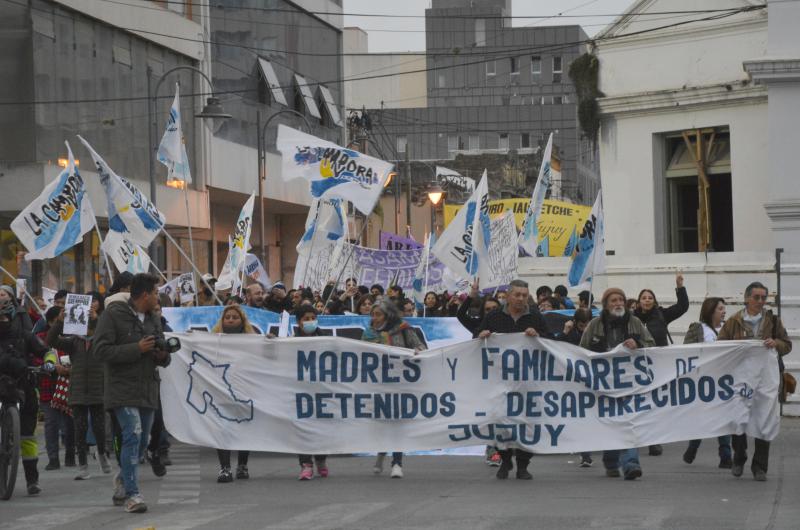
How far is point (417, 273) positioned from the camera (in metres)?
25.2

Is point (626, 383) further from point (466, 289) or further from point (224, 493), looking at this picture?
point (466, 289)

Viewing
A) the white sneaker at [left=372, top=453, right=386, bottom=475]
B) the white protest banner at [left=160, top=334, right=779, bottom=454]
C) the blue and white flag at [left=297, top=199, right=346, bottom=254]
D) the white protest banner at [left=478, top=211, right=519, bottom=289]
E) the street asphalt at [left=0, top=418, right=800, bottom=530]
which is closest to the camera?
the street asphalt at [left=0, top=418, right=800, bottom=530]

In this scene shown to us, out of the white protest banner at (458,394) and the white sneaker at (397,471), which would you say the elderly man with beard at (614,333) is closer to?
the white protest banner at (458,394)

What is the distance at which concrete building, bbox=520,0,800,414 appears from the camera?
22828mm

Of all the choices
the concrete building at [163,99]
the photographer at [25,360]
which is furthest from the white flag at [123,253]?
the concrete building at [163,99]

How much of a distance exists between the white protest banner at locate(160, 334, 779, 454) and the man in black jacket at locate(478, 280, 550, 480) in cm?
11

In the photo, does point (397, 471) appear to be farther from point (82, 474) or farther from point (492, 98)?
point (492, 98)

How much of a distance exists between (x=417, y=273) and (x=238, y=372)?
38.3ft

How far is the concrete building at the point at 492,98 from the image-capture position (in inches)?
3809

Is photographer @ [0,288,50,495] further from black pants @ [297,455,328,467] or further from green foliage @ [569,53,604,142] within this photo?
green foliage @ [569,53,604,142]

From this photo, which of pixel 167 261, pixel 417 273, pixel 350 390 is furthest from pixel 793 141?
pixel 167 261

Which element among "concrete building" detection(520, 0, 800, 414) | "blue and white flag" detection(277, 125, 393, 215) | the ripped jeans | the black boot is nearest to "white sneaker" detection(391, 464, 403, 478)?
the ripped jeans

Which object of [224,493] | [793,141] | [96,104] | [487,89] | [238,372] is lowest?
[224,493]

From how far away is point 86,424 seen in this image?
1388 centimetres
